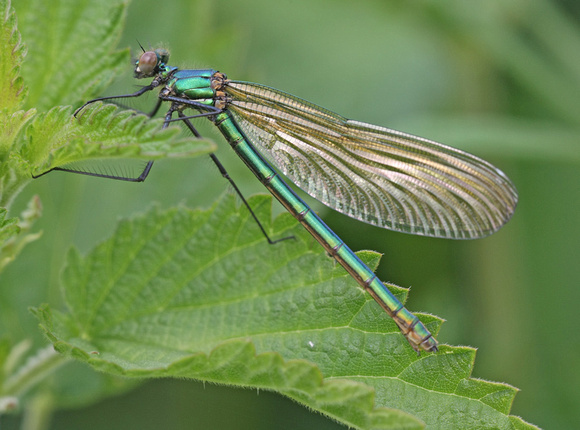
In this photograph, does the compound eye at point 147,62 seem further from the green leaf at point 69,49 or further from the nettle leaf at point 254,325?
the nettle leaf at point 254,325

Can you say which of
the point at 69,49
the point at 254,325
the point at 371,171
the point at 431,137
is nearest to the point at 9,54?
the point at 69,49

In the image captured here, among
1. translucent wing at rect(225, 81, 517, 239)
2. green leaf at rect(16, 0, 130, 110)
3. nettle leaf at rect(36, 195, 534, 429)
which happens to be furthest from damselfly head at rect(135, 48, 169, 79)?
nettle leaf at rect(36, 195, 534, 429)

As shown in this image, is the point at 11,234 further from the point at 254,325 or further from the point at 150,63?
the point at 150,63

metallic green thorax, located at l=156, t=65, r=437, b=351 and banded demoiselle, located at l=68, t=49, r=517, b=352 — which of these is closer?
metallic green thorax, located at l=156, t=65, r=437, b=351

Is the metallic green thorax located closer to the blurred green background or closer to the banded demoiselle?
the banded demoiselle

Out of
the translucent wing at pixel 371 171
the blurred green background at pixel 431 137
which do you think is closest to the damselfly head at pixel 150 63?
the blurred green background at pixel 431 137

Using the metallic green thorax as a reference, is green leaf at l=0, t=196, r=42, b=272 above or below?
below

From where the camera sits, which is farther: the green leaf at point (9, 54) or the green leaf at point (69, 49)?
the green leaf at point (69, 49)
